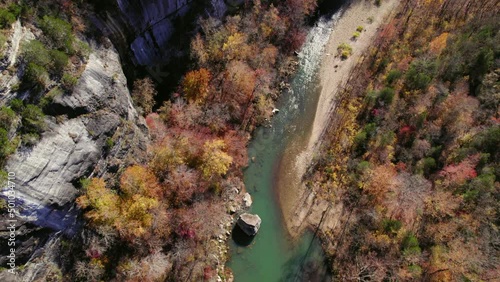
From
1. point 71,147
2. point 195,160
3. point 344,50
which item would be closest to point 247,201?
point 195,160

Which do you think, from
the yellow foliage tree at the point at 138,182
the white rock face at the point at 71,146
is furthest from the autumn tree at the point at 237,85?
the yellow foliage tree at the point at 138,182

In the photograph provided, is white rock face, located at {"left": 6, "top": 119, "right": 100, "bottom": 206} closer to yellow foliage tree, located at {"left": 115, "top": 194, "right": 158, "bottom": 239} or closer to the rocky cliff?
the rocky cliff

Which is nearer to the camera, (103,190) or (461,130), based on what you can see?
(103,190)

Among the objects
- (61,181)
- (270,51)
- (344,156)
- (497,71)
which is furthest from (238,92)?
(497,71)

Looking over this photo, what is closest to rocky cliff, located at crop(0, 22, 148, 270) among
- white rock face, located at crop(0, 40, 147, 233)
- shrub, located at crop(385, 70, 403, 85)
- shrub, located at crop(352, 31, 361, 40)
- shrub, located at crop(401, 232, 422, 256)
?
white rock face, located at crop(0, 40, 147, 233)

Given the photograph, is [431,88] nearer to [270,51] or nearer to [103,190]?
[270,51]

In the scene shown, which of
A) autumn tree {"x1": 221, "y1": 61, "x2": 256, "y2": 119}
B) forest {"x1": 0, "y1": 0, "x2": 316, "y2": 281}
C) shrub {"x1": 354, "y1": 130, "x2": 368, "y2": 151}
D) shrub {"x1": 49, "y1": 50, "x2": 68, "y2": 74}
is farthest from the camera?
shrub {"x1": 354, "y1": 130, "x2": 368, "y2": 151}
